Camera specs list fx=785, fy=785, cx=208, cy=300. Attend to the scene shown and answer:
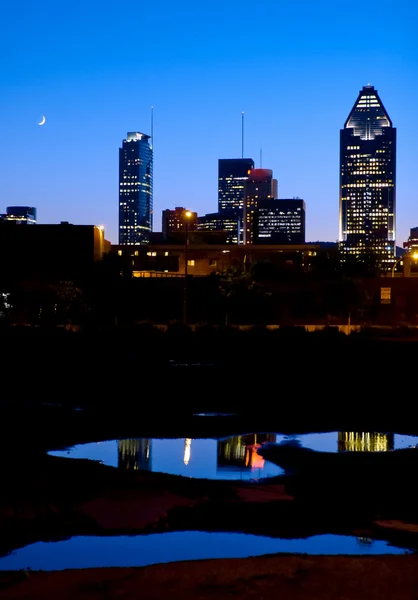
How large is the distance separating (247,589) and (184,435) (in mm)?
10665

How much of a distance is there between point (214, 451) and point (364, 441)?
11.6 feet

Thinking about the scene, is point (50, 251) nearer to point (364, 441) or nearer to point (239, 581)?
point (364, 441)

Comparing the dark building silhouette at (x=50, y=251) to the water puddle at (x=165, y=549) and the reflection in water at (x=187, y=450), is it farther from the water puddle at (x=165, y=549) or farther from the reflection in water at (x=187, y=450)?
the water puddle at (x=165, y=549)

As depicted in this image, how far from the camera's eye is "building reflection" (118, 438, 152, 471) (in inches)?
590

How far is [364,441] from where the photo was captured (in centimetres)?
1770

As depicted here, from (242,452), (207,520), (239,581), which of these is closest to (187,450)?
(242,452)

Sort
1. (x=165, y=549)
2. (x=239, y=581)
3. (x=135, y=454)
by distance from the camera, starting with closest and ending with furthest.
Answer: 1. (x=239, y=581)
2. (x=165, y=549)
3. (x=135, y=454)

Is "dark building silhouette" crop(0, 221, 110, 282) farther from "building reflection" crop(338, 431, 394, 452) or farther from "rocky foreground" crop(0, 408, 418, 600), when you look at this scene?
"rocky foreground" crop(0, 408, 418, 600)

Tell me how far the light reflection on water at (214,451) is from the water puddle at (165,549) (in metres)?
3.58

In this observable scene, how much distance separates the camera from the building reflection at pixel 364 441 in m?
16.8

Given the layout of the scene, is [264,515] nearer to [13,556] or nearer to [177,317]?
[13,556]

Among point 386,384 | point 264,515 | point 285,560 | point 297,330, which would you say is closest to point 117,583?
point 285,560

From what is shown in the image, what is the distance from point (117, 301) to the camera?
68.7 metres

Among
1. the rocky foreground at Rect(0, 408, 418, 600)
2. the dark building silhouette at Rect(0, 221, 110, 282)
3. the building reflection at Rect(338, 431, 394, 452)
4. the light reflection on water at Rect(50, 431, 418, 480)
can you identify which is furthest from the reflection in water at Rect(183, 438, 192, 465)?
the dark building silhouette at Rect(0, 221, 110, 282)
